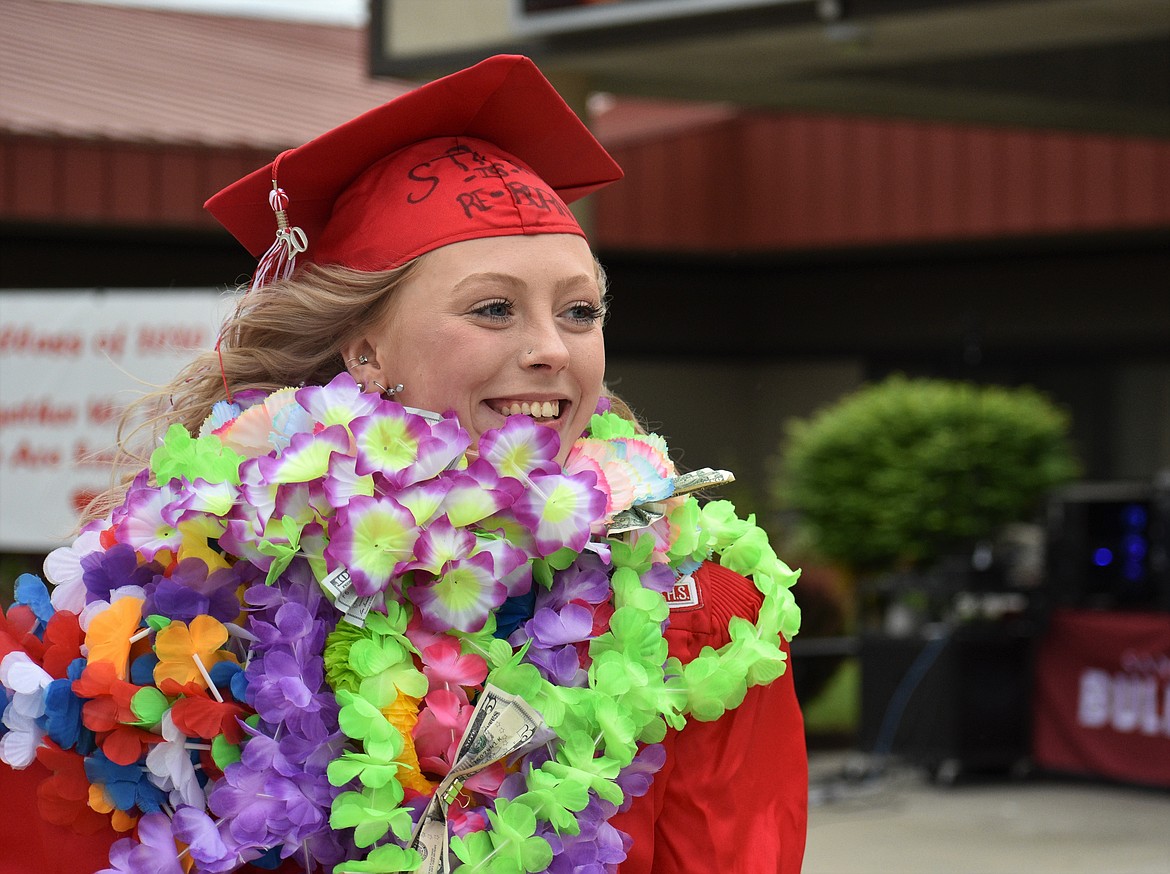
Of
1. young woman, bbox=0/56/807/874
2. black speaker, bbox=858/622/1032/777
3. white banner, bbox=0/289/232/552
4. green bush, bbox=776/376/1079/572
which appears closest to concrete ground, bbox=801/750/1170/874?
black speaker, bbox=858/622/1032/777

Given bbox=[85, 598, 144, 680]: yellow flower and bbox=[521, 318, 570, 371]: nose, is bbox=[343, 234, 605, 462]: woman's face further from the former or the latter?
bbox=[85, 598, 144, 680]: yellow flower

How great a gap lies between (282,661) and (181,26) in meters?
12.7

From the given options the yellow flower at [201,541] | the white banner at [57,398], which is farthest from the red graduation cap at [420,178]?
the white banner at [57,398]

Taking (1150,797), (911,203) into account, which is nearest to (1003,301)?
(911,203)

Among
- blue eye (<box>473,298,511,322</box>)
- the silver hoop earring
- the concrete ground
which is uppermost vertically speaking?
blue eye (<box>473,298,511,322</box>)

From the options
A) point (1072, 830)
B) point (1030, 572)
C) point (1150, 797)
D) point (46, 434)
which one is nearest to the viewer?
point (46, 434)

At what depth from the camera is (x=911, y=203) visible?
12.7 meters

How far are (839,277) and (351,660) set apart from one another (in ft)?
41.3

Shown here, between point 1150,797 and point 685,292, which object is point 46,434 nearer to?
point 1150,797

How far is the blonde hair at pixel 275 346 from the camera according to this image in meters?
Answer: 1.76

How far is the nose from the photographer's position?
1686mm

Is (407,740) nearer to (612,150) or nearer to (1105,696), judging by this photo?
(1105,696)

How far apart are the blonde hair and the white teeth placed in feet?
0.56

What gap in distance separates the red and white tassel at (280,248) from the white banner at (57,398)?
13.7ft
